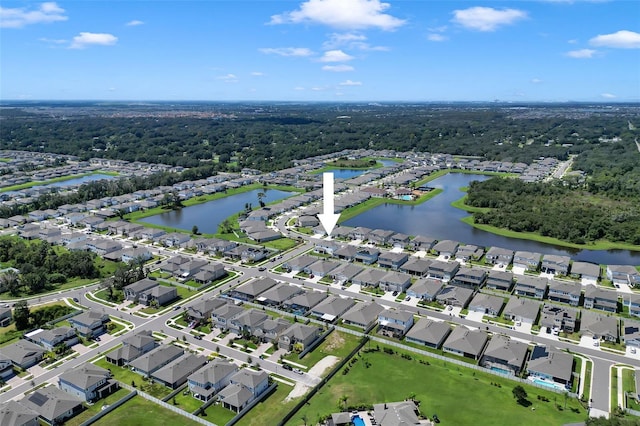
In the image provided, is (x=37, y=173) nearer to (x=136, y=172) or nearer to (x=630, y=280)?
(x=136, y=172)

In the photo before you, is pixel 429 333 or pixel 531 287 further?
pixel 531 287

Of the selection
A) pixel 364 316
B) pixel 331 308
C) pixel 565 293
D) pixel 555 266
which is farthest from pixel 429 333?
pixel 555 266

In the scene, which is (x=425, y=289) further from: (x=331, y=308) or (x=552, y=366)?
(x=552, y=366)

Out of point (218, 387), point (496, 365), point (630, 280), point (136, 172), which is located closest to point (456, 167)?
point (630, 280)

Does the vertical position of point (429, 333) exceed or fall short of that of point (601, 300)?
Result: it falls short

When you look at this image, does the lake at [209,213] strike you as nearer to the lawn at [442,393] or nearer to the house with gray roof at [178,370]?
the house with gray roof at [178,370]

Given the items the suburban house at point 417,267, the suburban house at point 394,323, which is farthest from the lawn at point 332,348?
the suburban house at point 417,267

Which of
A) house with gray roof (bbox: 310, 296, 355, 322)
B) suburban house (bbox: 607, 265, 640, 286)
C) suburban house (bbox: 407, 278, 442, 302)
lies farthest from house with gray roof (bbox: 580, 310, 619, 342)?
house with gray roof (bbox: 310, 296, 355, 322)
